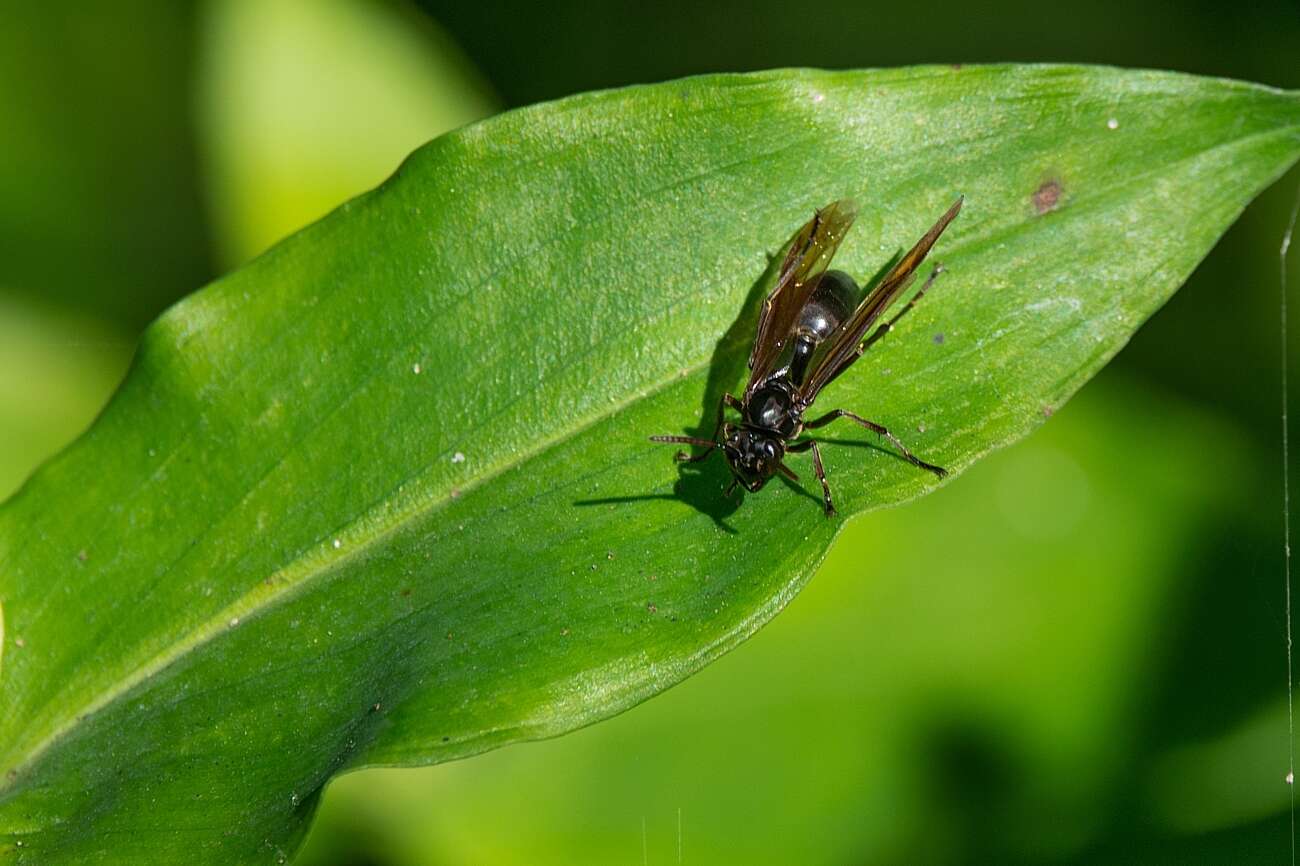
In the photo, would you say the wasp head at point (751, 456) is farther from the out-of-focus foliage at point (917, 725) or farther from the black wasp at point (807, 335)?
the out-of-focus foliage at point (917, 725)

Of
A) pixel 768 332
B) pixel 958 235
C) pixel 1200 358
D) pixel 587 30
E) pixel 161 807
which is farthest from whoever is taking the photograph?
pixel 587 30

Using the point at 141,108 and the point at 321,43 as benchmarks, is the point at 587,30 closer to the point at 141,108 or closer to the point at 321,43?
the point at 321,43

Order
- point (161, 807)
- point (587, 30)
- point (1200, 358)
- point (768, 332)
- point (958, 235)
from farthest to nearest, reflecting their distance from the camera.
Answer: point (587, 30) < point (1200, 358) < point (768, 332) < point (958, 235) < point (161, 807)

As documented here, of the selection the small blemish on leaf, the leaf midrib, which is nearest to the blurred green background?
the leaf midrib

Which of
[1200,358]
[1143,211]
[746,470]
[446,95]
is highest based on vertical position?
[446,95]

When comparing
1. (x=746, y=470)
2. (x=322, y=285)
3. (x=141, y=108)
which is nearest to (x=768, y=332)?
(x=746, y=470)
